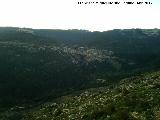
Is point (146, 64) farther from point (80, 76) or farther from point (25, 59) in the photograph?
point (25, 59)

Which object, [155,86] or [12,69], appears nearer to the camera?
[155,86]

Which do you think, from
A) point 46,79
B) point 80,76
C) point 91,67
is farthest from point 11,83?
point 91,67

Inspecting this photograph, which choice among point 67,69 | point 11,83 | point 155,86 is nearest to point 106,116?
point 155,86

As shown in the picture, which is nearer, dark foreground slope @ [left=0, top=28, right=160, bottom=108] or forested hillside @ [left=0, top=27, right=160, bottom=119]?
forested hillside @ [left=0, top=27, right=160, bottom=119]

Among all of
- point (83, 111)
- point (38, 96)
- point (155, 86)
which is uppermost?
point (155, 86)

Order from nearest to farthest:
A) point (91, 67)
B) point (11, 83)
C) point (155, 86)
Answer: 1. point (155, 86)
2. point (11, 83)
3. point (91, 67)

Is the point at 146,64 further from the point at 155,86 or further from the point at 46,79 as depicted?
the point at 155,86

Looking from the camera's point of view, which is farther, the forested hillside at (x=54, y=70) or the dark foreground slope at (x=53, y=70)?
the dark foreground slope at (x=53, y=70)

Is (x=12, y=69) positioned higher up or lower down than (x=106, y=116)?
lower down

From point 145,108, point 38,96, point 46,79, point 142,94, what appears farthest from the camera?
point 46,79
